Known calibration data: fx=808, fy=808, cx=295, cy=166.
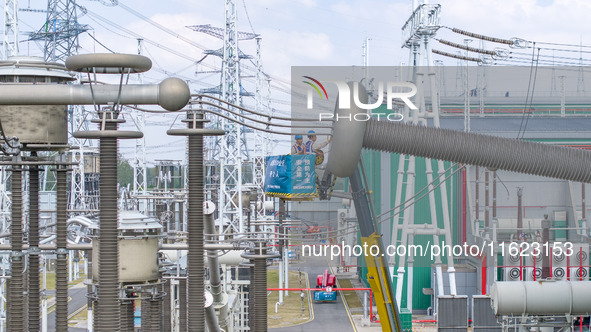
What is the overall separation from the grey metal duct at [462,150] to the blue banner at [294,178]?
9.58 meters

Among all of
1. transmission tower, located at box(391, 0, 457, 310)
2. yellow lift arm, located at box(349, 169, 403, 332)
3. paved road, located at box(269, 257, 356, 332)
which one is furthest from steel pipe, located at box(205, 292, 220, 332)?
paved road, located at box(269, 257, 356, 332)

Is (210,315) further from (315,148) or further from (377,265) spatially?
(315,148)

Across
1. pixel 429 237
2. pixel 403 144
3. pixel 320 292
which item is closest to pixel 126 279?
pixel 403 144

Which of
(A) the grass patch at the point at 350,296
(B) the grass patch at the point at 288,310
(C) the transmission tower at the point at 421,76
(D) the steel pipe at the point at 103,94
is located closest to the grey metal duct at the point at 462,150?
(D) the steel pipe at the point at 103,94

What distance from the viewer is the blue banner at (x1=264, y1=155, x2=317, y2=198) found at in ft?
62.7

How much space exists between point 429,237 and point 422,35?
942 centimetres

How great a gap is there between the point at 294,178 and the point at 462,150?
11075 mm

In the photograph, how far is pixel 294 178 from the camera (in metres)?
19.6

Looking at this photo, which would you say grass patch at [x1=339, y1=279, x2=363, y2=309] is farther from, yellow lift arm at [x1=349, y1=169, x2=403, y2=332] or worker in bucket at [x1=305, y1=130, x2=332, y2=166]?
yellow lift arm at [x1=349, y1=169, x2=403, y2=332]

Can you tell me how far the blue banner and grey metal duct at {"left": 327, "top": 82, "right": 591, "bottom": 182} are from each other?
9.58 meters

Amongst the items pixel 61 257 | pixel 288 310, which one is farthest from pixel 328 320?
pixel 61 257

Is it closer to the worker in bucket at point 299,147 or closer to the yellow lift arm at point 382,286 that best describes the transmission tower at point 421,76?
the worker in bucket at point 299,147

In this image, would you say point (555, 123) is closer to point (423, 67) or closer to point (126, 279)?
point (423, 67)

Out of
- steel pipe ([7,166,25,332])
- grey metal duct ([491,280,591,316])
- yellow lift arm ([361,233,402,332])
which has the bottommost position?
grey metal duct ([491,280,591,316])
